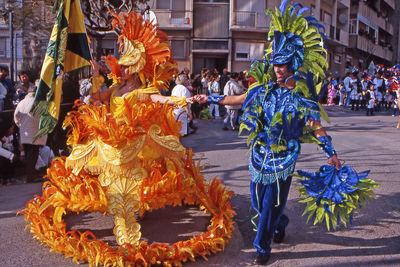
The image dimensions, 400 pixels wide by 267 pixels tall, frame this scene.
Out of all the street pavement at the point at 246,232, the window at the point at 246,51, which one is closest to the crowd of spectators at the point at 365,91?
the window at the point at 246,51

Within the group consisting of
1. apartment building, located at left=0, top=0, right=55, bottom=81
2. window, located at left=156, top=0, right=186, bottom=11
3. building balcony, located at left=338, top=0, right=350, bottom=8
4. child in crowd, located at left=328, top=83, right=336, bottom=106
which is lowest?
child in crowd, located at left=328, top=83, right=336, bottom=106

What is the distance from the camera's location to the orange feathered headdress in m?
4.45

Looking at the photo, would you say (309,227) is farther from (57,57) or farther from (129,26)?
(57,57)

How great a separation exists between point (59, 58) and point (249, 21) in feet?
79.0

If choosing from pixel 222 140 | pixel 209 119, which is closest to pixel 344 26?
pixel 209 119

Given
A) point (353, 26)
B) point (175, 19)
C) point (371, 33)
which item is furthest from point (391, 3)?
point (175, 19)

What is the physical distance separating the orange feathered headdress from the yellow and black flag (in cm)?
41

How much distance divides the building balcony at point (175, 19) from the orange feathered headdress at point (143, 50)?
21843 mm

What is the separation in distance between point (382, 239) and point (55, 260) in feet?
10.9

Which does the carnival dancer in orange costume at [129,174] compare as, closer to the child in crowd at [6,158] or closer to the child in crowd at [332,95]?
the child in crowd at [6,158]

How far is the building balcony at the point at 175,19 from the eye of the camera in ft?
84.6

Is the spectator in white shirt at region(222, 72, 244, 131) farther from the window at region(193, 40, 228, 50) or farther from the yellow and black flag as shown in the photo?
the window at region(193, 40, 228, 50)

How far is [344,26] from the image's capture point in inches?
1473

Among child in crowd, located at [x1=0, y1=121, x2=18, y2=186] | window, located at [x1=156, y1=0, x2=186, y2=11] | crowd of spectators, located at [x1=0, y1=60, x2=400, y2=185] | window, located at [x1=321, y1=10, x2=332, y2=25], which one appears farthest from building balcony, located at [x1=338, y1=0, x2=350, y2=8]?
child in crowd, located at [x1=0, y1=121, x2=18, y2=186]
